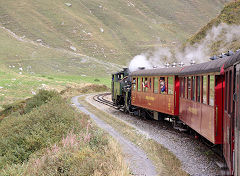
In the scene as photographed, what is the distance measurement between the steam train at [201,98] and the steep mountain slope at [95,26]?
75.6 m

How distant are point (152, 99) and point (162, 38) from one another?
100m

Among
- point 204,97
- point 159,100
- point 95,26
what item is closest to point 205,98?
point 204,97

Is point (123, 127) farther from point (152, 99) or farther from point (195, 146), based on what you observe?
point (195, 146)

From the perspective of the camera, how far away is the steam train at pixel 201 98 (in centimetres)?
682

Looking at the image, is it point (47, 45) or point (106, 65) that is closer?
point (106, 65)

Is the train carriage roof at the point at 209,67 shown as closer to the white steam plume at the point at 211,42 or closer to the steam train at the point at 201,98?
the steam train at the point at 201,98

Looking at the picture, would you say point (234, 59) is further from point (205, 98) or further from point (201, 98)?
point (201, 98)

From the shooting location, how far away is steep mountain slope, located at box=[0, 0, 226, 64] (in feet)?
328

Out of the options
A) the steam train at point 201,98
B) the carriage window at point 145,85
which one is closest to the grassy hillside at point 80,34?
the carriage window at point 145,85

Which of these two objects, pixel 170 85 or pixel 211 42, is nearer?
pixel 170 85

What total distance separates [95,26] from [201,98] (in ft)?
338

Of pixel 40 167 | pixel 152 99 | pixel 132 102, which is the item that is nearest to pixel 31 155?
pixel 40 167

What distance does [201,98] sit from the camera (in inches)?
417

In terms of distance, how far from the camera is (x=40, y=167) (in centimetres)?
830
